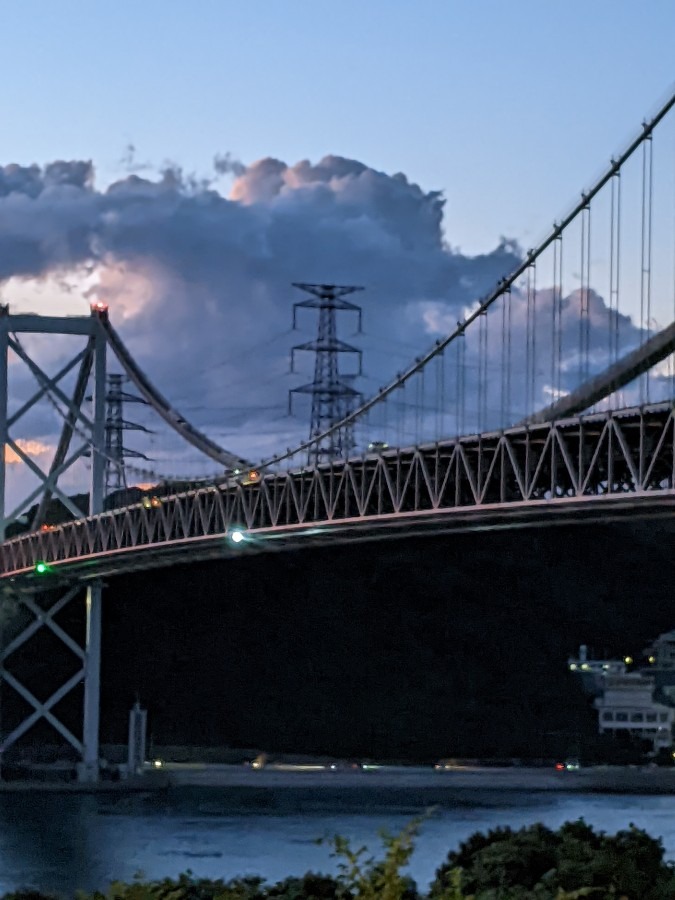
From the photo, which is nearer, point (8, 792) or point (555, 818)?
point (555, 818)

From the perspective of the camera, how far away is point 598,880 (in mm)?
23297

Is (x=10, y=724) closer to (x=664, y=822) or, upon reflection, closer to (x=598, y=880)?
(x=664, y=822)

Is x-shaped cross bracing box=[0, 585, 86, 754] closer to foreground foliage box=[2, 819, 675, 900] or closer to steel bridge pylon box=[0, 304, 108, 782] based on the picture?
steel bridge pylon box=[0, 304, 108, 782]

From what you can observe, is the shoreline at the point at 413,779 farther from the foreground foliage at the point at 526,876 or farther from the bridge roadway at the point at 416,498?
the foreground foliage at the point at 526,876

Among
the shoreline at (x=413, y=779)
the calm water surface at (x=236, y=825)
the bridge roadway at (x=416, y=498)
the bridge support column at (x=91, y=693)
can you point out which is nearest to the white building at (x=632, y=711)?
the shoreline at (x=413, y=779)

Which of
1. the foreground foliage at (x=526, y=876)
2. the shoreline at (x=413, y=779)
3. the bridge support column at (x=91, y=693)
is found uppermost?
the bridge support column at (x=91, y=693)

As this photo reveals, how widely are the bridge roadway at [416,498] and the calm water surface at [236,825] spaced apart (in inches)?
217

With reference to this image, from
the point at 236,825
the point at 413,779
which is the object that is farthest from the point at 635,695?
the point at 236,825

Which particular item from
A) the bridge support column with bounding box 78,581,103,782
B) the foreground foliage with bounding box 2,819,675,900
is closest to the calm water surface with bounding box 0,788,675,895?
the bridge support column with bounding box 78,581,103,782

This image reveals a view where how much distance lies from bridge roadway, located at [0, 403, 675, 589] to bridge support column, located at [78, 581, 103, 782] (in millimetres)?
5766

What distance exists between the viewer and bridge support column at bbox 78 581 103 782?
7038cm

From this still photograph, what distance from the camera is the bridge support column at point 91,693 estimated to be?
7038cm

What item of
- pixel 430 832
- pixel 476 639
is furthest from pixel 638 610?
pixel 430 832

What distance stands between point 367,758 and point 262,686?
25.2 feet
